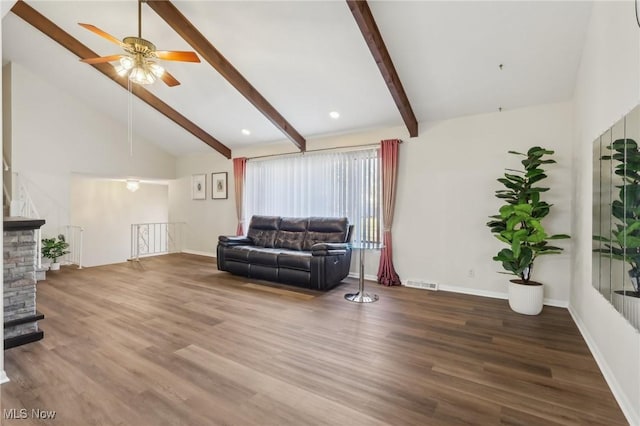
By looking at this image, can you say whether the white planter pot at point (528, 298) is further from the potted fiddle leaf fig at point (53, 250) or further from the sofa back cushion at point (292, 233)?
the potted fiddle leaf fig at point (53, 250)

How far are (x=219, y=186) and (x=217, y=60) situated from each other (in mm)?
3561

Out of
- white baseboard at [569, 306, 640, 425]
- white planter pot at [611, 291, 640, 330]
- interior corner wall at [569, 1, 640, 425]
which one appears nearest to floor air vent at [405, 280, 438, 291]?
interior corner wall at [569, 1, 640, 425]

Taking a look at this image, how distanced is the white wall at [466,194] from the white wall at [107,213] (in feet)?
24.2

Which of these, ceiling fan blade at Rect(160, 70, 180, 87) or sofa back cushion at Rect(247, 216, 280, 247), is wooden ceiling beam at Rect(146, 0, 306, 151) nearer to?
ceiling fan blade at Rect(160, 70, 180, 87)

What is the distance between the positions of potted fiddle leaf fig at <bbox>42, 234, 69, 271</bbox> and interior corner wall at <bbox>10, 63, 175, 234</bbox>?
37cm

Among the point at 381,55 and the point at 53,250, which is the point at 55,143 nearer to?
the point at 53,250

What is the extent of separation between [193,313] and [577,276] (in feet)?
14.2

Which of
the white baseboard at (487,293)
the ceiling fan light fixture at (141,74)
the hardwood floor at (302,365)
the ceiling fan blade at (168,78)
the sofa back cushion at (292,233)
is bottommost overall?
the hardwood floor at (302,365)

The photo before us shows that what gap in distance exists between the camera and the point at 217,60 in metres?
4.05

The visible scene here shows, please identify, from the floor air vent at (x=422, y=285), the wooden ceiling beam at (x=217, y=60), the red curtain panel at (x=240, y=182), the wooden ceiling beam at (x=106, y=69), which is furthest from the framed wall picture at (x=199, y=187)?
the floor air vent at (x=422, y=285)

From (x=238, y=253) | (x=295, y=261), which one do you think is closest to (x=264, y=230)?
(x=238, y=253)

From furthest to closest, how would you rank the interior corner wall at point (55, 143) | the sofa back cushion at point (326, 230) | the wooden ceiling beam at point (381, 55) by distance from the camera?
the interior corner wall at point (55, 143), the sofa back cushion at point (326, 230), the wooden ceiling beam at point (381, 55)

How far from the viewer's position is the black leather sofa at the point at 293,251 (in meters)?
4.33

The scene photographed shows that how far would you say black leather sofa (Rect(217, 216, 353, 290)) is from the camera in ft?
14.2
